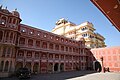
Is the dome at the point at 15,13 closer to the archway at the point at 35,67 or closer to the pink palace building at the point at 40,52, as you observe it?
the pink palace building at the point at 40,52

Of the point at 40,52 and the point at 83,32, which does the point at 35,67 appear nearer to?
the point at 40,52

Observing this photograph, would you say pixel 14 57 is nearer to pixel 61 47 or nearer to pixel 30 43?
pixel 30 43

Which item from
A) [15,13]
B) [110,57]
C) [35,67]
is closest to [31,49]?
[35,67]

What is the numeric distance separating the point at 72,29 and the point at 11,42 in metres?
35.3

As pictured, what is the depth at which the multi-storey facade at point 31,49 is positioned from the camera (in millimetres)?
23297

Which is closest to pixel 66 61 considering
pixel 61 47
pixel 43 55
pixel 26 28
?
pixel 61 47

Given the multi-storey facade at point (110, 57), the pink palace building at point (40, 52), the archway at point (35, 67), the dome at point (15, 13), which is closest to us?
the pink palace building at point (40, 52)

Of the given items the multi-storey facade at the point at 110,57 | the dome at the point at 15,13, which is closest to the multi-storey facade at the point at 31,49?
the dome at the point at 15,13

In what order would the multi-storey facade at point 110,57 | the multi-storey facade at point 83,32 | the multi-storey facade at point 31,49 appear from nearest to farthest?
the multi-storey facade at point 31,49
the multi-storey facade at point 110,57
the multi-storey facade at point 83,32

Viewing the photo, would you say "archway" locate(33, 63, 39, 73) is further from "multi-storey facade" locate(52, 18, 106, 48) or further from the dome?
"multi-storey facade" locate(52, 18, 106, 48)

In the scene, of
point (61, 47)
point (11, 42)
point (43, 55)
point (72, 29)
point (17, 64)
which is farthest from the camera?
point (72, 29)

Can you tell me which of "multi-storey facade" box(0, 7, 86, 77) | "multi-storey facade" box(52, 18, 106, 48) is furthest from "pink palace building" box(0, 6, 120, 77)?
"multi-storey facade" box(52, 18, 106, 48)

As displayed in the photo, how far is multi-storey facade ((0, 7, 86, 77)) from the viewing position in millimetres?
23297

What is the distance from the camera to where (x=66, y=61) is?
1523 inches
